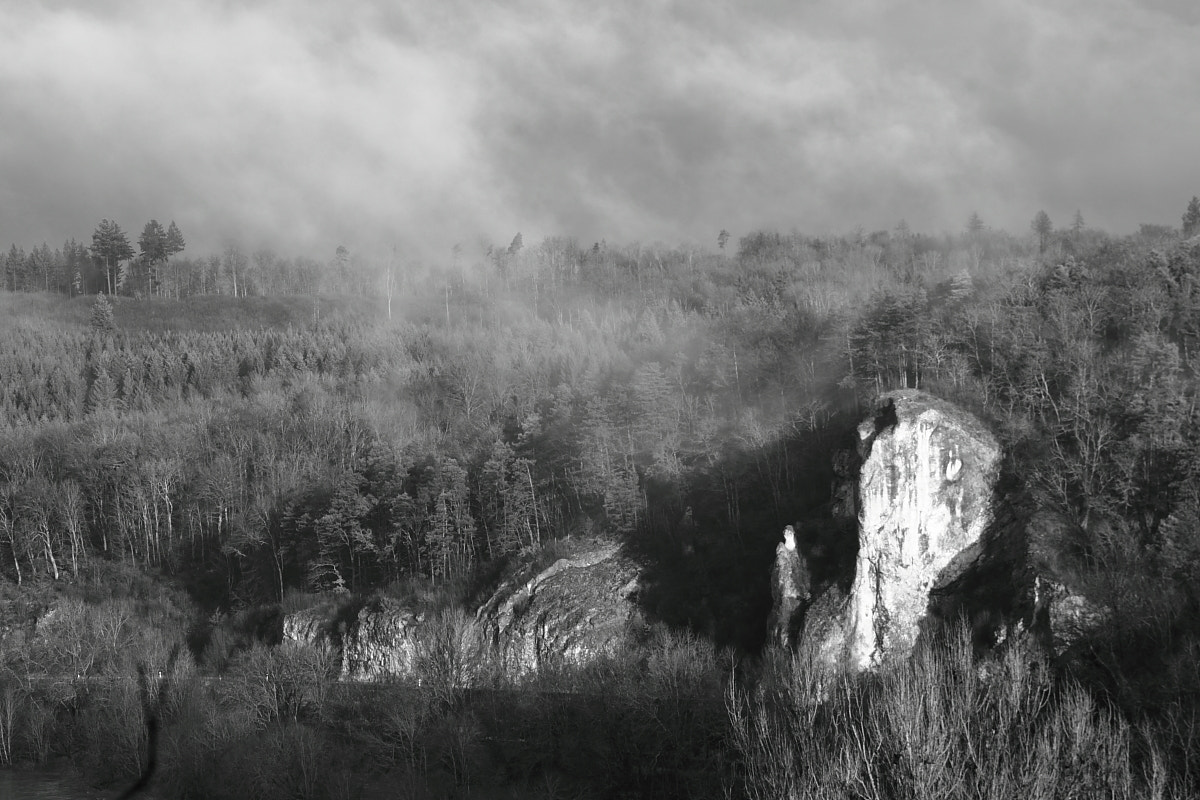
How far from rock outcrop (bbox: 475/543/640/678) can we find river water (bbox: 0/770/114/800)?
24.7 metres

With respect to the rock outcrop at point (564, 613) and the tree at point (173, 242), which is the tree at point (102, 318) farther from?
the rock outcrop at point (564, 613)

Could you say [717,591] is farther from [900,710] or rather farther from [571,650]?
[900,710]

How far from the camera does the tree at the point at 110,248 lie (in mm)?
187000

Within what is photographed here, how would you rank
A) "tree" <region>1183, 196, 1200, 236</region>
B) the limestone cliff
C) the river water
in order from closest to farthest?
the river water, the limestone cliff, "tree" <region>1183, 196, 1200, 236</region>

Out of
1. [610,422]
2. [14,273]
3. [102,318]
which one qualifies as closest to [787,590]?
[610,422]

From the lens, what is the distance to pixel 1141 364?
70.0 metres

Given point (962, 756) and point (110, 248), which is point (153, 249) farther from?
point (962, 756)

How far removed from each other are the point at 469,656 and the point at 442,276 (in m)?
135

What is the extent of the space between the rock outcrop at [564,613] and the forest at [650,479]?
220cm

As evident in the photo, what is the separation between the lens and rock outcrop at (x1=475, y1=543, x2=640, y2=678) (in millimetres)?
64125

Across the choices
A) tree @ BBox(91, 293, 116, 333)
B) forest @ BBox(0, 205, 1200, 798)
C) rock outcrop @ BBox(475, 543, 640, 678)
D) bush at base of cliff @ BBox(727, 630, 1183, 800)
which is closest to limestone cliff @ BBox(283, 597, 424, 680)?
forest @ BBox(0, 205, 1200, 798)

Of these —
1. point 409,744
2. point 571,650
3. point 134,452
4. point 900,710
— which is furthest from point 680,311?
point 900,710

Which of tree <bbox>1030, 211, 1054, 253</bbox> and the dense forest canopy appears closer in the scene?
the dense forest canopy

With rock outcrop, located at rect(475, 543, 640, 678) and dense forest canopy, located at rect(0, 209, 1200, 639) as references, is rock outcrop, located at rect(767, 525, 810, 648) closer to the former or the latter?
dense forest canopy, located at rect(0, 209, 1200, 639)
